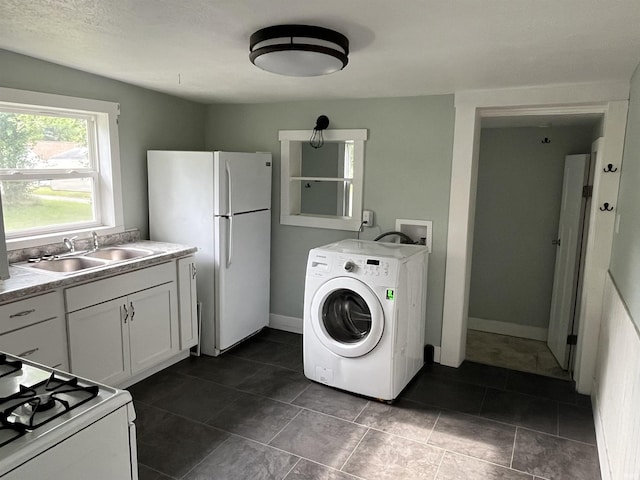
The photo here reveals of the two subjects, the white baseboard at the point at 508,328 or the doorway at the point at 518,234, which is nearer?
the doorway at the point at 518,234

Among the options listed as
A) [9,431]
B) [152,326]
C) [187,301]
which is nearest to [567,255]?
[187,301]

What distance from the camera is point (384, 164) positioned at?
3.78 meters

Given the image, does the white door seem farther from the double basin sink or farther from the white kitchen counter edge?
the double basin sink

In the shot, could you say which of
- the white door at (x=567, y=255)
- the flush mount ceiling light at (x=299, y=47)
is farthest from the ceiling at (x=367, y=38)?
the white door at (x=567, y=255)

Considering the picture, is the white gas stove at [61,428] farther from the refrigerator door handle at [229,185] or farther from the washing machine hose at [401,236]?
the washing machine hose at [401,236]

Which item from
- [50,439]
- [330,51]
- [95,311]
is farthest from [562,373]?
[50,439]

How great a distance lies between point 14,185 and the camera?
3027 millimetres

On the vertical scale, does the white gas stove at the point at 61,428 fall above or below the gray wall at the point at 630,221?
below

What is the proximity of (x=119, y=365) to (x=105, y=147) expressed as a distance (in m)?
1.61

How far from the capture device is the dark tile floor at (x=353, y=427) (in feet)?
7.91

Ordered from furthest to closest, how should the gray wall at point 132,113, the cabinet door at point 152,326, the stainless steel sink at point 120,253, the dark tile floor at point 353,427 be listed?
1. the stainless steel sink at point 120,253
2. the cabinet door at point 152,326
3. the gray wall at point 132,113
4. the dark tile floor at point 353,427

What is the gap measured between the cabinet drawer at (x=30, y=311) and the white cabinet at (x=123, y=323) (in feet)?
0.27

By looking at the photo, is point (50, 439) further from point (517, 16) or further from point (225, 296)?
point (225, 296)

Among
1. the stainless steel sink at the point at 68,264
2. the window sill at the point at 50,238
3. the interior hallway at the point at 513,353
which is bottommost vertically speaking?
the interior hallway at the point at 513,353
